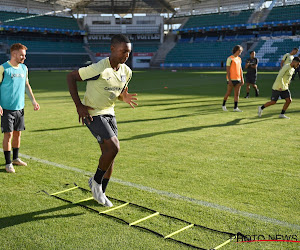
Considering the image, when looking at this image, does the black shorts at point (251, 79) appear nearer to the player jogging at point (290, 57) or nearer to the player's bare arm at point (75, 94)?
the player jogging at point (290, 57)

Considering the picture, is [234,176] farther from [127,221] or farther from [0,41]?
[0,41]

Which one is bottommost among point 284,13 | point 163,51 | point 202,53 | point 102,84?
point 102,84

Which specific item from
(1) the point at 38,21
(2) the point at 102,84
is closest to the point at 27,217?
(2) the point at 102,84

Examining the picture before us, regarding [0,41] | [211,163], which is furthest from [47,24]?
[211,163]

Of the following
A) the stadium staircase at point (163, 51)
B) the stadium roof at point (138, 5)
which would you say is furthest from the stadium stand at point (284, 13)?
the stadium staircase at point (163, 51)

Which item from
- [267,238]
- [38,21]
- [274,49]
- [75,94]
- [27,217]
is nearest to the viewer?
[267,238]

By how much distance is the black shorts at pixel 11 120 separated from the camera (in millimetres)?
5625

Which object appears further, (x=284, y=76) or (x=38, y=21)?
(x=38, y=21)

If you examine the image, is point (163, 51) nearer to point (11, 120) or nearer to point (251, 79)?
point (251, 79)

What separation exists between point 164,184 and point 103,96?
66.0 inches

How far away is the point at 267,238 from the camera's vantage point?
3402 mm

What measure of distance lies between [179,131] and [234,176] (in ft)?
11.7

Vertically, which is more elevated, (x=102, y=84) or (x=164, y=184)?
(x=102, y=84)

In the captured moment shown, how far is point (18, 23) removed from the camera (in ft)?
195
